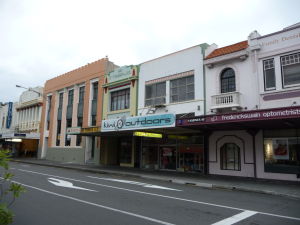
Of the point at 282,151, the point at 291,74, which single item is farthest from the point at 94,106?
the point at 291,74

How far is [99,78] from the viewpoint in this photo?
90.5ft

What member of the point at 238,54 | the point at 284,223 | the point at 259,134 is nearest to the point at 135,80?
the point at 238,54

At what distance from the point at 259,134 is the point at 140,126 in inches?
291

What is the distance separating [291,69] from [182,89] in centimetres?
752

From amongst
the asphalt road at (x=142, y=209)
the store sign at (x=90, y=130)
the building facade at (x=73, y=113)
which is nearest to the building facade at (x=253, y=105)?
the asphalt road at (x=142, y=209)

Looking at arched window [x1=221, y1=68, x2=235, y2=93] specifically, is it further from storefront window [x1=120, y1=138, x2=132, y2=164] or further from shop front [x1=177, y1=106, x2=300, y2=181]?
storefront window [x1=120, y1=138, x2=132, y2=164]

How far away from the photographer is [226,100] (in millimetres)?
16953

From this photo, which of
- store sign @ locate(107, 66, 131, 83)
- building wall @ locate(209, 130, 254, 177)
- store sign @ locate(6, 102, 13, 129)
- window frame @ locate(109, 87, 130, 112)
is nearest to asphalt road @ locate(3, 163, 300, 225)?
building wall @ locate(209, 130, 254, 177)

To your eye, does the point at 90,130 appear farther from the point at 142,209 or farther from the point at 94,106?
the point at 142,209

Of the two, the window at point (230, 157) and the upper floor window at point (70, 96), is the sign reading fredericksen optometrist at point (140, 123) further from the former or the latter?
the upper floor window at point (70, 96)

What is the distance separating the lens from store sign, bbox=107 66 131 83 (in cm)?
2447

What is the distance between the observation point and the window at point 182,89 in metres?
19.8

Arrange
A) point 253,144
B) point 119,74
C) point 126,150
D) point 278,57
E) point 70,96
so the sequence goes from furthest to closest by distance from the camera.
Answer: point 70,96 → point 119,74 → point 126,150 → point 253,144 → point 278,57

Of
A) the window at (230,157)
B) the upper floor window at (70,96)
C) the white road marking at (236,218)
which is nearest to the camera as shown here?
the white road marking at (236,218)
